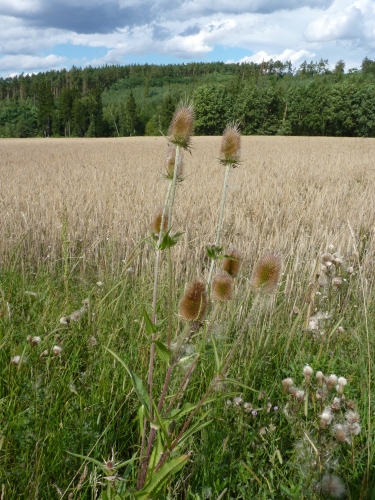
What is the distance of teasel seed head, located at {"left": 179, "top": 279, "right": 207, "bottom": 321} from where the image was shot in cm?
134

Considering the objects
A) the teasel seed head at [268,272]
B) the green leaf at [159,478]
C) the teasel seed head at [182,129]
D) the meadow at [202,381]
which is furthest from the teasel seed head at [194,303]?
the teasel seed head at [182,129]

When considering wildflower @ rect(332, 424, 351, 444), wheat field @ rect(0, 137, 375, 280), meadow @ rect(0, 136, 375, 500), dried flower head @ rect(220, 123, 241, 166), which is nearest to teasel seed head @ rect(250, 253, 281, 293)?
meadow @ rect(0, 136, 375, 500)

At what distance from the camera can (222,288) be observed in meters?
1.48

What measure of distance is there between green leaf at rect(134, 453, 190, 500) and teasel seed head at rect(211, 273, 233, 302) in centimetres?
51

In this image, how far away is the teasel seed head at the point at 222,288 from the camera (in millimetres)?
1474

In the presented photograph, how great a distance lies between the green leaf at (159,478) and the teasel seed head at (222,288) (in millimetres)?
507

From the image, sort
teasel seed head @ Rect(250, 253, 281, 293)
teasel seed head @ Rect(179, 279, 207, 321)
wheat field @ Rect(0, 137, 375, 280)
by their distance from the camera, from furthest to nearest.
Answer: wheat field @ Rect(0, 137, 375, 280), teasel seed head @ Rect(250, 253, 281, 293), teasel seed head @ Rect(179, 279, 207, 321)

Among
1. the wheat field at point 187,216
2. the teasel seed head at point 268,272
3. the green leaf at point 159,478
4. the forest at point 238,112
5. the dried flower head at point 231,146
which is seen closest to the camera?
the green leaf at point 159,478

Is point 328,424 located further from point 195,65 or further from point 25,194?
point 195,65

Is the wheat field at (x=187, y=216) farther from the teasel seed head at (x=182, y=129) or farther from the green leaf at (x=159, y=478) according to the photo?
the green leaf at (x=159, y=478)

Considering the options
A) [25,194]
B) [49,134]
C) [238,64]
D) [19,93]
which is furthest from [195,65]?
[25,194]

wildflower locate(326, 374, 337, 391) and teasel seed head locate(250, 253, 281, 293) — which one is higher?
teasel seed head locate(250, 253, 281, 293)

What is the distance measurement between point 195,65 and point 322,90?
325 feet

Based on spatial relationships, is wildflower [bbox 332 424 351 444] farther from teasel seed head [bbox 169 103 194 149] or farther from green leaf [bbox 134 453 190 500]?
teasel seed head [bbox 169 103 194 149]
